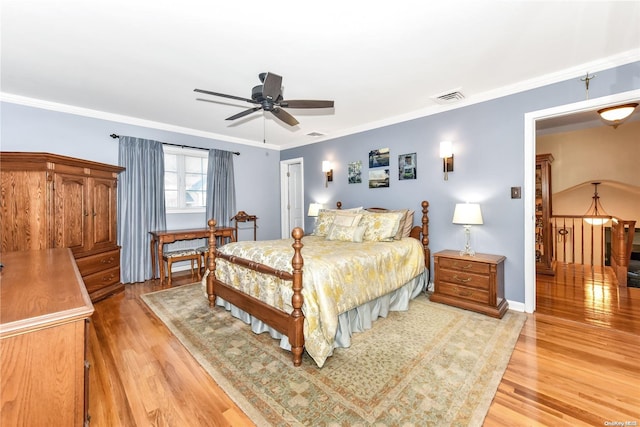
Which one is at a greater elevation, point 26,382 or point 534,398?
point 26,382

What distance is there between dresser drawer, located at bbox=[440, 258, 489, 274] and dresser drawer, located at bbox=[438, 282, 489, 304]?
209mm

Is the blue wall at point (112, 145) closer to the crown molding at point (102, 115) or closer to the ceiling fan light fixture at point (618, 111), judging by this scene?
the crown molding at point (102, 115)

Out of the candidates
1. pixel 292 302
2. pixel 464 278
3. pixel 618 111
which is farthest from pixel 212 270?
pixel 618 111

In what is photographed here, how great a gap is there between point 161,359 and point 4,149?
11.8 ft

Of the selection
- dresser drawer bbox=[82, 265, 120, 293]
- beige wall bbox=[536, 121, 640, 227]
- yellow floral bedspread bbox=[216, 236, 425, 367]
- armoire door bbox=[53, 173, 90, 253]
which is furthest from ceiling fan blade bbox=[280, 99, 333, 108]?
beige wall bbox=[536, 121, 640, 227]

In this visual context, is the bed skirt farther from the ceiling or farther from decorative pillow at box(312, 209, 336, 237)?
the ceiling

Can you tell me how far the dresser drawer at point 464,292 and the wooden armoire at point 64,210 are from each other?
4.37 m

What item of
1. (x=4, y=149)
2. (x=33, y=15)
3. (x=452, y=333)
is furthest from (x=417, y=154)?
(x=4, y=149)

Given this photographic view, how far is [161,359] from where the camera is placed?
7.34 feet

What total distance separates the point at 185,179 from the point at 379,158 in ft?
11.7

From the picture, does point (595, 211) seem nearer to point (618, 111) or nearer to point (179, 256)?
point (618, 111)

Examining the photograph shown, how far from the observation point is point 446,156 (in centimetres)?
372

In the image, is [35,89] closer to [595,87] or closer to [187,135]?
[187,135]

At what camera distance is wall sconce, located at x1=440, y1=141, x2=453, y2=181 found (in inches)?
145
